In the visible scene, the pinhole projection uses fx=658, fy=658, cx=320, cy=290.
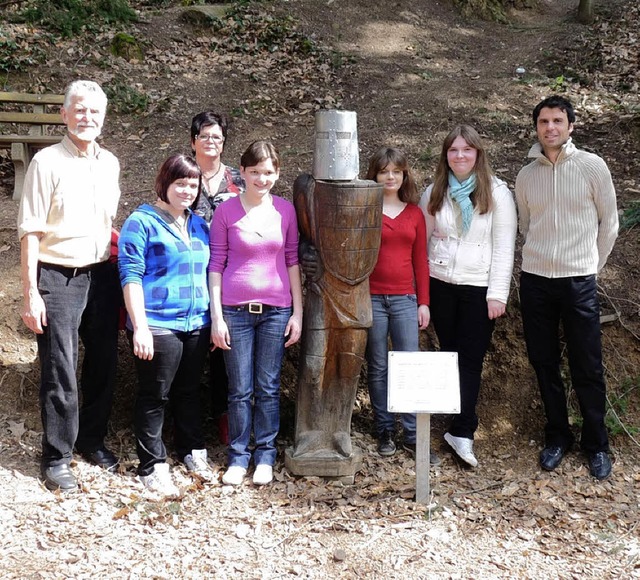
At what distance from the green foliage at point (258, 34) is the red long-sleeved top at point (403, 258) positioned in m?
6.20

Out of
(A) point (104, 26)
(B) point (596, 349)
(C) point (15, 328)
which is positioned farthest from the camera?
(A) point (104, 26)

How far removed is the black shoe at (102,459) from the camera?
A: 13.1 feet

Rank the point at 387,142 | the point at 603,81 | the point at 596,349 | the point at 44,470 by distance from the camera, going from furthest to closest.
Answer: the point at 603,81
the point at 387,142
the point at 596,349
the point at 44,470

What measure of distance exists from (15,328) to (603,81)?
7.60 m

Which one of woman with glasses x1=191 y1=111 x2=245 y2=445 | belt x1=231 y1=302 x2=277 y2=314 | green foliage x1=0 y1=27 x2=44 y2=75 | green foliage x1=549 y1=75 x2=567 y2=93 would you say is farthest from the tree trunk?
belt x1=231 y1=302 x2=277 y2=314

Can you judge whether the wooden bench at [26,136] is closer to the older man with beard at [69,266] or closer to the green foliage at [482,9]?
the older man with beard at [69,266]

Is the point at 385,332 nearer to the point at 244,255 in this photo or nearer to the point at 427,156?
the point at 244,255

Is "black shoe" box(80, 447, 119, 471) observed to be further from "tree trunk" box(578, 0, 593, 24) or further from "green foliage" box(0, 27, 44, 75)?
"tree trunk" box(578, 0, 593, 24)

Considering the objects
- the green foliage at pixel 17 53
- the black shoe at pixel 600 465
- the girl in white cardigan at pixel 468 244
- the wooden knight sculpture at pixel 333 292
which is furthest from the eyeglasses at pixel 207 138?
the green foliage at pixel 17 53

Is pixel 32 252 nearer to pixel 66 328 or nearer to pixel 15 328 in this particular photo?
pixel 66 328

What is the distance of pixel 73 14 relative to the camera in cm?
934

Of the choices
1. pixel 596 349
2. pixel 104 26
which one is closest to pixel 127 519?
pixel 596 349

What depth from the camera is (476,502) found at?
12.9 feet

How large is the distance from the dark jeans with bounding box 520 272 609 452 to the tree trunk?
8261 mm
